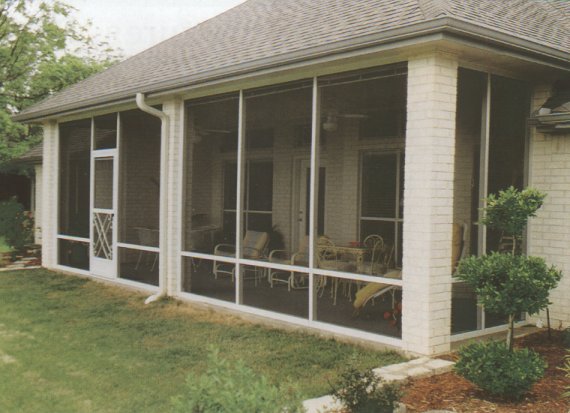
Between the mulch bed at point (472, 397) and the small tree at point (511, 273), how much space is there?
463 mm

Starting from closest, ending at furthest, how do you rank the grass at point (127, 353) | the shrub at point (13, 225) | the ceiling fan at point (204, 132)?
the grass at point (127, 353) < the ceiling fan at point (204, 132) < the shrub at point (13, 225)

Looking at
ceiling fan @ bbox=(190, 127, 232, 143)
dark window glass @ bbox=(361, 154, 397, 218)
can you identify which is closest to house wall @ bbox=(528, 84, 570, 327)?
dark window glass @ bbox=(361, 154, 397, 218)

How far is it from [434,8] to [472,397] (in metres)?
3.67

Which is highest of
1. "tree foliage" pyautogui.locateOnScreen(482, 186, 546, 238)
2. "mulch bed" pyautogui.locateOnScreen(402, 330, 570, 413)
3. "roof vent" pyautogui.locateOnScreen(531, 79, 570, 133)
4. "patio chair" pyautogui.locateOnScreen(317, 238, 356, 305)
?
"roof vent" pyautogui.locateOnScreen(531, 79, 570, 133)

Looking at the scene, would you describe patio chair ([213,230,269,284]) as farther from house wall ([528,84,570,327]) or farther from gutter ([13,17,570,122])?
house wall ([528,84,570,327])

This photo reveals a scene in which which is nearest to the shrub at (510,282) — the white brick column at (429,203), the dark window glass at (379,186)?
the white brick column at (429,203)

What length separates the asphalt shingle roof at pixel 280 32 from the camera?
21.9 ft

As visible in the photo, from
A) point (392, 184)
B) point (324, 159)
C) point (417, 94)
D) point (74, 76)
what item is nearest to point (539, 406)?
point (417, 94)

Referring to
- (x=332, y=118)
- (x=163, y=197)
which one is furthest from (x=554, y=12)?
Answer: (x=163, y=197)

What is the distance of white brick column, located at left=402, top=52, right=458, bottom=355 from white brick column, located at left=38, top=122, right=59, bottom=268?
9.13 meters

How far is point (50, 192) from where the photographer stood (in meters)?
13.4

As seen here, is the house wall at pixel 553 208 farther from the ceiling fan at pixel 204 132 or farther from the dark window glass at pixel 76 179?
the dark window glass at pixel 76 179

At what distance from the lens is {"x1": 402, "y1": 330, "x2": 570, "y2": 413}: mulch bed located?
4688mm

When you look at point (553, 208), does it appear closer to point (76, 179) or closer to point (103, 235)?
point (103, 235)
